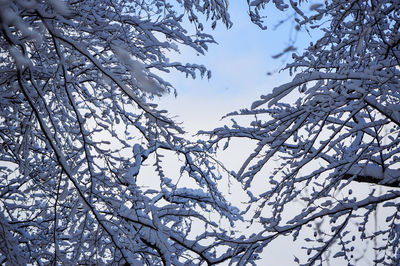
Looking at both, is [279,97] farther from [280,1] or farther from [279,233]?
[280,1]

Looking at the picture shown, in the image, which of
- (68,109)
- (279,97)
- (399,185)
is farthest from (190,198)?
(279,97)

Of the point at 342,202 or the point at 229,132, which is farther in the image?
the point at 229,132

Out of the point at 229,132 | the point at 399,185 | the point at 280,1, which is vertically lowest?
the point at 399,185

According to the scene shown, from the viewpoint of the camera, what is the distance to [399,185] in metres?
4.48

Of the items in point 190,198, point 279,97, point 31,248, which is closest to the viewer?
point 279,97

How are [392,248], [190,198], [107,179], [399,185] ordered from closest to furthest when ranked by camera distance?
[107,179] → [392,248] → [399,185] → [190,198]

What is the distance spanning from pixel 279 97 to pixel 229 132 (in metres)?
2.33

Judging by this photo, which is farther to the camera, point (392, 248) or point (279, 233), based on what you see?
point (392, 248)

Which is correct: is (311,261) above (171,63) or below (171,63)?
below

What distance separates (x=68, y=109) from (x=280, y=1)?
2603 mm

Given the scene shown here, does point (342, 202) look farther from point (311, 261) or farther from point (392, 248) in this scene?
point (392, 248)

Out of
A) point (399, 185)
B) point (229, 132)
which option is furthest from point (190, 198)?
point (399, 185)

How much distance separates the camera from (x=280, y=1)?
4238 mm

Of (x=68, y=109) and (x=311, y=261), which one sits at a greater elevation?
(x=68, y=109)
